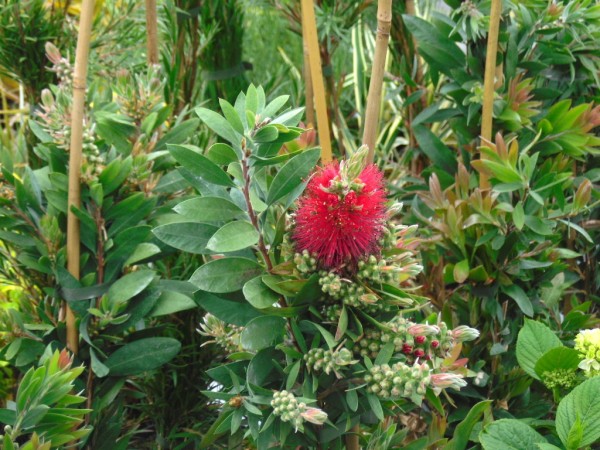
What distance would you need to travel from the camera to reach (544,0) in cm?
121

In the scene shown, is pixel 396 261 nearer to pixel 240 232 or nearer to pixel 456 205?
pixel 240 232

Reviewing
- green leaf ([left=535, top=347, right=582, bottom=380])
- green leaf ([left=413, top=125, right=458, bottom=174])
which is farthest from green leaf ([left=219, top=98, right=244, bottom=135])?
green leaf ([left=413, top=125, right=458, bottom=174])

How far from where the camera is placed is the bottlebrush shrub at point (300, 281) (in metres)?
0.69

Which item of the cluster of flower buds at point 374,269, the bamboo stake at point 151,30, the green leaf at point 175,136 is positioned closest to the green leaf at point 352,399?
the cluster of flower buds at point 374,269

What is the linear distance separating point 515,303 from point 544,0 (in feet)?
1.55

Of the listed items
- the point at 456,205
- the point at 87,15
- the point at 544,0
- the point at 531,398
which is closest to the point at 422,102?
the point at 544,0

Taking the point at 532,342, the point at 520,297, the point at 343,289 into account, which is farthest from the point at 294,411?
the point at 520,297

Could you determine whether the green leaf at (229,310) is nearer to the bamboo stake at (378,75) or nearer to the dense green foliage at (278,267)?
the dense green foliage at (278,267)

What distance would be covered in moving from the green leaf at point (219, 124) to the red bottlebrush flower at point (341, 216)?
0.08 meters

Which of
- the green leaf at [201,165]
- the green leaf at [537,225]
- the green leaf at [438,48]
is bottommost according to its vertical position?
the green leaf at [537,225]

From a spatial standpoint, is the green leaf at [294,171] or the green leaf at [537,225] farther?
the green leaf at [537,225]

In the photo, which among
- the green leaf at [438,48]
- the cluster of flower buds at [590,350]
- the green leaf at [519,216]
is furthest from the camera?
the green leaf at [438,48]

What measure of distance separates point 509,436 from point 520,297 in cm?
26

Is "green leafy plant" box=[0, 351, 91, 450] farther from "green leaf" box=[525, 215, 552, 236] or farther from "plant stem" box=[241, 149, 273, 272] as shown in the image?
"green leaf" box=[525, 215, 552, 236]
